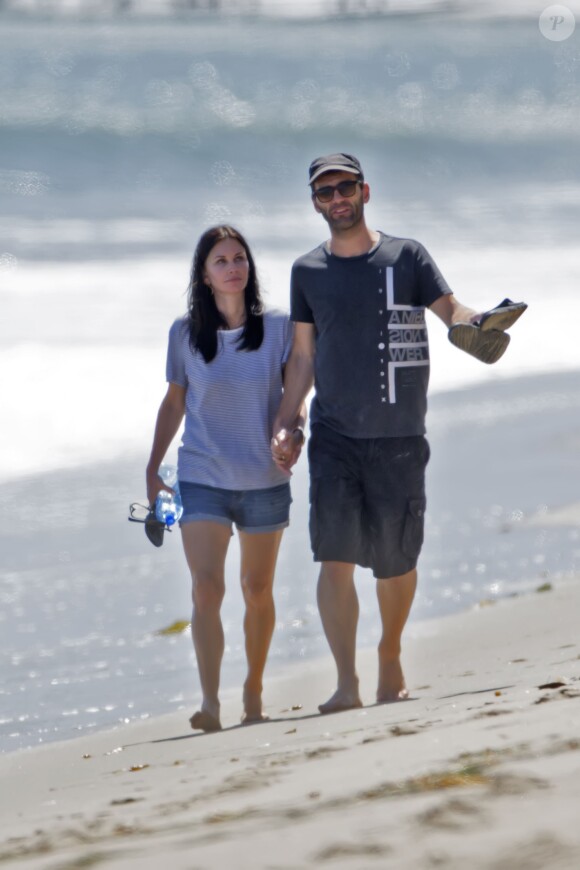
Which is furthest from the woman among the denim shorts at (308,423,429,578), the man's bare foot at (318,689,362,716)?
the man's bare foot at (318,689,362,716)

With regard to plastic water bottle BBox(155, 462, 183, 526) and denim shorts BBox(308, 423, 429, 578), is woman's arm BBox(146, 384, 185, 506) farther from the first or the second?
denim shorts BBox(308, 423, 429, 578)

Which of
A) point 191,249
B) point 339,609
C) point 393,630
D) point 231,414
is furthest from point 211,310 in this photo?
point 191,249

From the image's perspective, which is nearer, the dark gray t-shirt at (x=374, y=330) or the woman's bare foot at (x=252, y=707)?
the dark gray t-shirt at (x=374, y=330)

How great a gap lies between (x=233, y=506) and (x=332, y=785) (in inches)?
62.6

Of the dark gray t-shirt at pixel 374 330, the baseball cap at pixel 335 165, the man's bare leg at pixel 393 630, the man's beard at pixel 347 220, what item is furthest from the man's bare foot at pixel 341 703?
the baseball cap at pixel 335 165

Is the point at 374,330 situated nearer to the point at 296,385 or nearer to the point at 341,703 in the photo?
the point at 296,385

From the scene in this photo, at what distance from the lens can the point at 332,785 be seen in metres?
2.78

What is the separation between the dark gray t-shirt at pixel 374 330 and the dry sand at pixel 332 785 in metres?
0.90

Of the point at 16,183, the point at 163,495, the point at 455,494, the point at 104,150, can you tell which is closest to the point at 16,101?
the point at 104,150

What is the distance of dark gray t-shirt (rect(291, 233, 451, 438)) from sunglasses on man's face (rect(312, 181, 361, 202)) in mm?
176

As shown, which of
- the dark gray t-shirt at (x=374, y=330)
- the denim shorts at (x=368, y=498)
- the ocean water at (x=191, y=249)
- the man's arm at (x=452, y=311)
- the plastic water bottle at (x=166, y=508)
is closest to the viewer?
the man's arm at (x=452, y=311)

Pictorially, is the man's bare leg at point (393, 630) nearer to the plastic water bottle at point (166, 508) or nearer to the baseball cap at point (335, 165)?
the plastic water bottle at point (166, 508)

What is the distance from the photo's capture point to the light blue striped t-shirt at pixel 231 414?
14.0ft

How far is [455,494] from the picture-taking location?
277 inches
